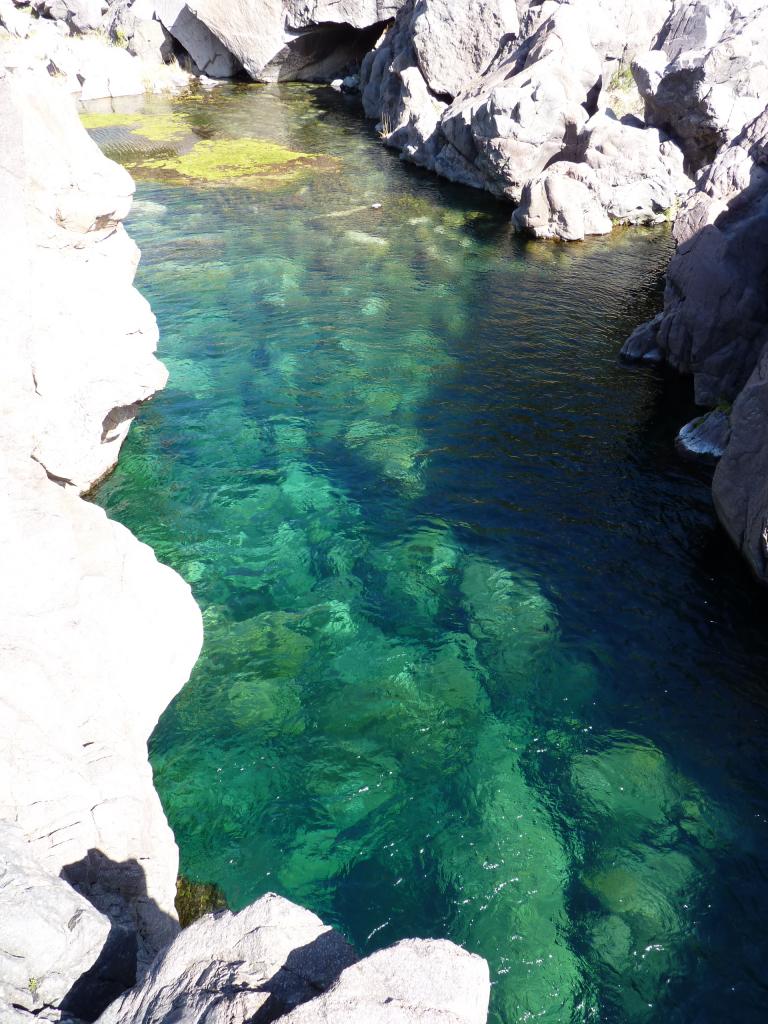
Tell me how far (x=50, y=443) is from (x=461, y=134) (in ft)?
103

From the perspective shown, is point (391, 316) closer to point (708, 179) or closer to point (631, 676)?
point (708, 179)

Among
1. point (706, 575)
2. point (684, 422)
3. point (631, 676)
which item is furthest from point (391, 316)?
point (631, 676)

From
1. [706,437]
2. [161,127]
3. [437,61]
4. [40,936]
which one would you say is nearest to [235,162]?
[161,127]

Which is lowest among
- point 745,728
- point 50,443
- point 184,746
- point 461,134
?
point 184,746

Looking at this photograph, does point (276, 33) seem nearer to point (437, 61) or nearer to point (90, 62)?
point (90, 62)

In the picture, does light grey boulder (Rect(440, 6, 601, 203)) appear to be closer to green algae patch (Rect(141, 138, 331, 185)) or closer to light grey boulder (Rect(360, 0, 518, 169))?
light grey boulder (Rect(360, 0, 518, 169))

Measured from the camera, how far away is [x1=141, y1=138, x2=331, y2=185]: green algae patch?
124ft

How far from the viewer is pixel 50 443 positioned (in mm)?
11781

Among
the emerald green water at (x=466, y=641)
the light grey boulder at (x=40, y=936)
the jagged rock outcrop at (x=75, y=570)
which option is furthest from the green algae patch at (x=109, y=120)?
the light grey boulder at (x=40, y=936)

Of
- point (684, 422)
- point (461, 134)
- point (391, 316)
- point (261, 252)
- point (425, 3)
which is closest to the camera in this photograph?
point (684, 422)

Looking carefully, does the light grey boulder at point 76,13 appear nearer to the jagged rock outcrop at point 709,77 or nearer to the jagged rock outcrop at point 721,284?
the jagged rock outcrop at point 709,77

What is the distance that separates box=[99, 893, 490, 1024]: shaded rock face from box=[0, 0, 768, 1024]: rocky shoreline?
16 millimetres

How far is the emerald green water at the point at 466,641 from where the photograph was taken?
1016 cm

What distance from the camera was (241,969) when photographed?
5.65 meters
